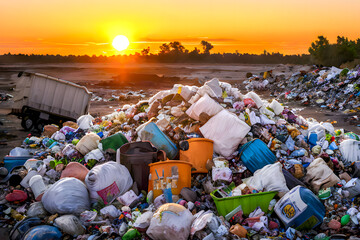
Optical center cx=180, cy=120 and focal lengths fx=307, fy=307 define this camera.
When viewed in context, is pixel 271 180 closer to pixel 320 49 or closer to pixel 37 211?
pixel 37 211

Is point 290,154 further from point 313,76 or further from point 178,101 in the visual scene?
point 313,76

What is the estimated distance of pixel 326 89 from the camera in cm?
1373

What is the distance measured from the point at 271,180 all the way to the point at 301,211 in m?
0.59

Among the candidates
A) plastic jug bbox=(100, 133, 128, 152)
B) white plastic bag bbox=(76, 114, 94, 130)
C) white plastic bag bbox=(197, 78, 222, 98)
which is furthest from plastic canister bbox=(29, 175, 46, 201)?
white plastic bag bbox=(197, 78, 222, 98)

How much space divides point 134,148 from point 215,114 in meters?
1.48

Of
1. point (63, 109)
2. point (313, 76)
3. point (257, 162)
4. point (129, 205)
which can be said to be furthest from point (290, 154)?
point (313, 76)

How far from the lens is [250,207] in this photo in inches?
147

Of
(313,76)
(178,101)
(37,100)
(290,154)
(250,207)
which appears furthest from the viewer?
(313,76)

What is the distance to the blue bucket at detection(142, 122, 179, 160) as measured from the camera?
4.82 metres

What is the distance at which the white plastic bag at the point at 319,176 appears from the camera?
14.3 feet

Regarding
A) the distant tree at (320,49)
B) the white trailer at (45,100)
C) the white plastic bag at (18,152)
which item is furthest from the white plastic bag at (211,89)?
the distant tree at (320,49)

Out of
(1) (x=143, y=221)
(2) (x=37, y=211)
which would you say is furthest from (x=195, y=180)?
(2) (x=37, y=211)

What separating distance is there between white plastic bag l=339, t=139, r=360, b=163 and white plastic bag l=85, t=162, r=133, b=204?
365 cm

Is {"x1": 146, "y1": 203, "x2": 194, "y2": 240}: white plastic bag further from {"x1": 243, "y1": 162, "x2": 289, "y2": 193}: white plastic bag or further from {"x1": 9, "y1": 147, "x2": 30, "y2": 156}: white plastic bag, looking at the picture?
{"x1": 9, "y1": 147, "x2": 30, "y2": 156}: white plastic bag
